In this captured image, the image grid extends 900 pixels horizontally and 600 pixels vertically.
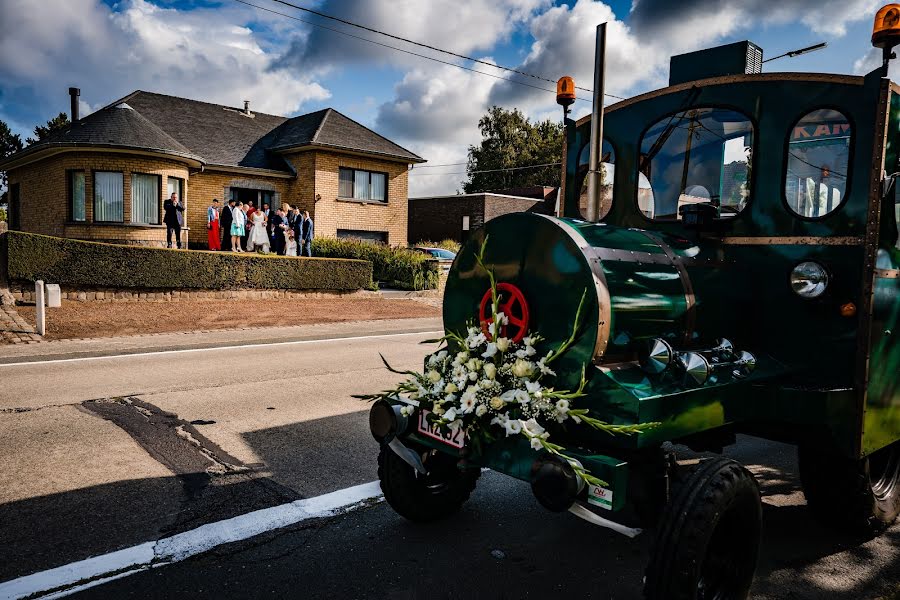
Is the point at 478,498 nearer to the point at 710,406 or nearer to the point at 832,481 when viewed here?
the point at 710,406

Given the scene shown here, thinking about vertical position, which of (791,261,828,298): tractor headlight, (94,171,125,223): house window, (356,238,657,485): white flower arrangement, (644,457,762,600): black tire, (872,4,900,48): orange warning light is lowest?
(644,457,762,600): black tire

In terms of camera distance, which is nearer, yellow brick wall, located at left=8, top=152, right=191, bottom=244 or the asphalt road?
the asphalt road

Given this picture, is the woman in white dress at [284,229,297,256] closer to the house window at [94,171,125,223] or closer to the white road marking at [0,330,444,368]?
the house window at [94,171,125,223]

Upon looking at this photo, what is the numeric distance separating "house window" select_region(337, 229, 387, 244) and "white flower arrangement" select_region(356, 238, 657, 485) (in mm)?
23501

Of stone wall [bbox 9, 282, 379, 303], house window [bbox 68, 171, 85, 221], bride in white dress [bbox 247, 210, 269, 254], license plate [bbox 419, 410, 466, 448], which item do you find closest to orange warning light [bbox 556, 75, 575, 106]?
license plate [bbox 419, 410, 466, 448]

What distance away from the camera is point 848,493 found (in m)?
3.79

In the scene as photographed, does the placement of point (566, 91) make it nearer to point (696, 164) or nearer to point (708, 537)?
point (696, 164)

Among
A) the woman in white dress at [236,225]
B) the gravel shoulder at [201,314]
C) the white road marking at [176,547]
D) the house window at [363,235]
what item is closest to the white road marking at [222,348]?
the gravel shoulder at [201,314]

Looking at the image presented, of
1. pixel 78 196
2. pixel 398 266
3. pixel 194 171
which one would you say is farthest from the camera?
pixel 194 171

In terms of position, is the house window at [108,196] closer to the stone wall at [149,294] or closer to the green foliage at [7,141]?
the stone wall at [149,294]

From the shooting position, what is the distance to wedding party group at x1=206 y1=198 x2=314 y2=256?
1998 cm

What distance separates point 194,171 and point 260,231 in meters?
5.79

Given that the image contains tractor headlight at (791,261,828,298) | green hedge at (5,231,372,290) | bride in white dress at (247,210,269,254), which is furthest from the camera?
bride in white dress at (247,210,269,254)

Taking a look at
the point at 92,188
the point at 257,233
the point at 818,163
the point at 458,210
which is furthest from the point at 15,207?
the point at 818,163
